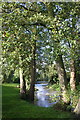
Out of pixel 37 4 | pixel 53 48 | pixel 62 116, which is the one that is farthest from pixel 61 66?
pixel 37 4

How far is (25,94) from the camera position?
41.7ft

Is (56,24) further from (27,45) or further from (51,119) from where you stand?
(51,119)

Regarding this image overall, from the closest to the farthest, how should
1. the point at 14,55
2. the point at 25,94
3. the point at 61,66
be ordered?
the point at 14,55 → the point at 61,66 → the point at 25,94

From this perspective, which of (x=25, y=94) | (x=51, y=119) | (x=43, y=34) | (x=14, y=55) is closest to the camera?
(x=51, y=119)

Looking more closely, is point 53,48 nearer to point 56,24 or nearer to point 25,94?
point 56,24

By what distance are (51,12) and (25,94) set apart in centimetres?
776

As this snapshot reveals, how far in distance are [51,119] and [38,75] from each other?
8.67 meters

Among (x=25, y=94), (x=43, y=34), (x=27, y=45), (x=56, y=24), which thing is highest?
(x=56, y=24)

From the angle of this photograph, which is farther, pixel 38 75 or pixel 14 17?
pixel 38 75

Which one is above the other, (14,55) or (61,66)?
(14,55)

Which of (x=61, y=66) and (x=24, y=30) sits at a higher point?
(x=24, y=30)

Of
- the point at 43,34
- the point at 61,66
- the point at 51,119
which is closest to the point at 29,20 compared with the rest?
the point at 43,34

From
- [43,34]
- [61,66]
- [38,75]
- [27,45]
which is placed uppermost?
[43,34]

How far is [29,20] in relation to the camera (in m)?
6.90
